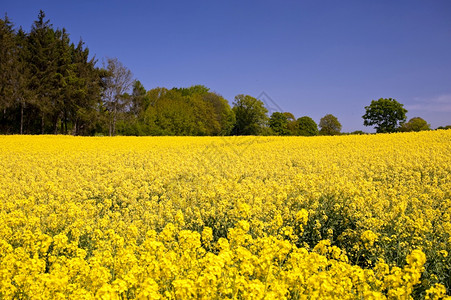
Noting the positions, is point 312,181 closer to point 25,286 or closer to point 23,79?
point 25,286

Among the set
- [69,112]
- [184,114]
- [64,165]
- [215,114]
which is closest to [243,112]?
[215,114]

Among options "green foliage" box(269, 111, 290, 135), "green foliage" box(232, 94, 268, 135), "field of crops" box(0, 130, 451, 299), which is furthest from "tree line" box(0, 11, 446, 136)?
"field of crops" box(0, 130, 451, 299)

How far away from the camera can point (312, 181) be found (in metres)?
9.61

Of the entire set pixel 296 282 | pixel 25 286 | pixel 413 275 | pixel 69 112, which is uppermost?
pixel 69 112

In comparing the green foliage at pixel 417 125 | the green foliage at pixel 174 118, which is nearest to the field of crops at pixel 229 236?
the green foliage at pixel 174 118

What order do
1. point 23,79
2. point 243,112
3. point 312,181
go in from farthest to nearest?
point 243,112, point 23,79, point 312,181

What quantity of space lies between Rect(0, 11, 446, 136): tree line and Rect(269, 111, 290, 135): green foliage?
10.7 meters

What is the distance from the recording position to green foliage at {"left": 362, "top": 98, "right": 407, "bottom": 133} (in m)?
59.5

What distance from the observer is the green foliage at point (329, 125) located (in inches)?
3243

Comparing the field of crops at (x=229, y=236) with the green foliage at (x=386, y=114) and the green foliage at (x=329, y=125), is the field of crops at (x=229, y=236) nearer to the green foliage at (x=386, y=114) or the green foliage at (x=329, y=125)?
the green foliage at (x=386, y=114)

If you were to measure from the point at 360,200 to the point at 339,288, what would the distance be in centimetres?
441

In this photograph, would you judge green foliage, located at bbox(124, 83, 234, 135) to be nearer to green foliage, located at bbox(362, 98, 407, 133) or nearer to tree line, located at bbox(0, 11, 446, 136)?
tree line, located at bbox(0, 11, 446, 136)

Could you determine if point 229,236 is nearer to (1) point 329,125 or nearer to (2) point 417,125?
(2) point 417,125

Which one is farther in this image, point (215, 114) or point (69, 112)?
Result: point (215, 114)
